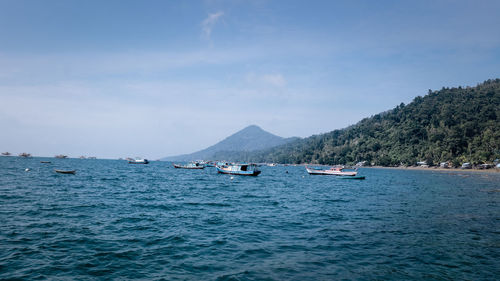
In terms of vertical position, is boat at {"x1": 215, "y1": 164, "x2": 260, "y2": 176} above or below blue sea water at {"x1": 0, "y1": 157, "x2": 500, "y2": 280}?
above

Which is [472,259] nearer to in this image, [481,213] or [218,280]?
[218,280]

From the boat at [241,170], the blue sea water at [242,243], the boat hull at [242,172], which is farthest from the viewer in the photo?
the boat at [241,170]

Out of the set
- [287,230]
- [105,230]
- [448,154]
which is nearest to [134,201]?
[105,230]

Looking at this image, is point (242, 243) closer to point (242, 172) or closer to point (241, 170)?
point (242, 172)

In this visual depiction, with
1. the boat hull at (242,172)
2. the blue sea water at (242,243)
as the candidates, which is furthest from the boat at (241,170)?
the blue sea water at (242,243)

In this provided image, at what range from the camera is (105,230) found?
1798 centimetres

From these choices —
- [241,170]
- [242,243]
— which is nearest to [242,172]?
[241,170]

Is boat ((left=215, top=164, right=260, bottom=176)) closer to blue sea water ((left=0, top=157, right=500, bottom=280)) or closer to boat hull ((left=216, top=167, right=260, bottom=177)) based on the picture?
boat hull ((left=216, top=167, right=260, bottom=177))

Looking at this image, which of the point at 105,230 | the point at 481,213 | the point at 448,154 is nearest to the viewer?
the point at 105,230

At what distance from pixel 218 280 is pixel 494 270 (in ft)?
38.7

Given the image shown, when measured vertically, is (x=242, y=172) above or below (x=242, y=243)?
above

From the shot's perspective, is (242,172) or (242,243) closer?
(242,243)

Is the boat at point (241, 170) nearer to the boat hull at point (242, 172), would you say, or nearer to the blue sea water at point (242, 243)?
the boat hull at point (242, 172)

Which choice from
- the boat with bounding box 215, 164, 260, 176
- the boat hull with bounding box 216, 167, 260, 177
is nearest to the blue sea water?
the boat hull with bounding box 216, 167, 260, 177
